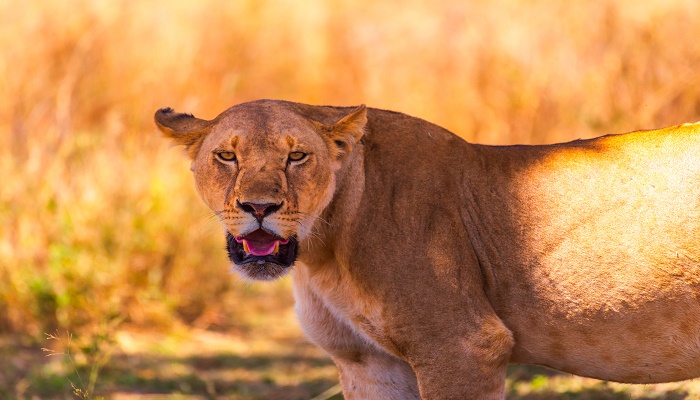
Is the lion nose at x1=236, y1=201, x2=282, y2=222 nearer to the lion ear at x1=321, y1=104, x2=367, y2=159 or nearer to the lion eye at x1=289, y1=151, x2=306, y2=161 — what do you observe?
the lion eye at x1=289, y1=151, x2=306, y2=161

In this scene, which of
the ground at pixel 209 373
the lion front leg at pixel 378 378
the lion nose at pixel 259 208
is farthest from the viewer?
the ground at pixel 209 373

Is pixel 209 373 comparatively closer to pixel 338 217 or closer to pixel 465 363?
pixel 338 217

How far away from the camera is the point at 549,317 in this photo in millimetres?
3381

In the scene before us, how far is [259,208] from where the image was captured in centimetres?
316

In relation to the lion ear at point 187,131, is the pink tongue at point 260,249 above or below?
below

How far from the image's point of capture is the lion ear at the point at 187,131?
11.7 feet

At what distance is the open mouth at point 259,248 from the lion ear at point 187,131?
43cm

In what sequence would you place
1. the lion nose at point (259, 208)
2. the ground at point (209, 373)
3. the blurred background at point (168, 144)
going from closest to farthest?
the lion nose at point (259, 208) → the ground at point (209, 373) → the blurred background at point (168, 144)

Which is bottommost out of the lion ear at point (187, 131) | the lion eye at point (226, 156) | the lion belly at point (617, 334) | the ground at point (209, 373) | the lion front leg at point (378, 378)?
the ground at point (209, 373)

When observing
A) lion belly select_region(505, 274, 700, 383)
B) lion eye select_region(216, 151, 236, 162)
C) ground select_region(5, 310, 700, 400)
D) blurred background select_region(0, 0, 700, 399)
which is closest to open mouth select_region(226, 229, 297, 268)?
lion eye select_region(216, 151, 236, 162)

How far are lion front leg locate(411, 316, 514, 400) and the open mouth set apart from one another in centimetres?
57

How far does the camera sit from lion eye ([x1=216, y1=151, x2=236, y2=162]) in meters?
3.37

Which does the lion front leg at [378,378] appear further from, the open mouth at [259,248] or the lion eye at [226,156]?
the lion eye at [226,156]

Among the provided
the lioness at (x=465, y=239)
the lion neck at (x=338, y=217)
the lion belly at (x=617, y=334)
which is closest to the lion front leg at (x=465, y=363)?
the lioness at (x=465, y=239)
